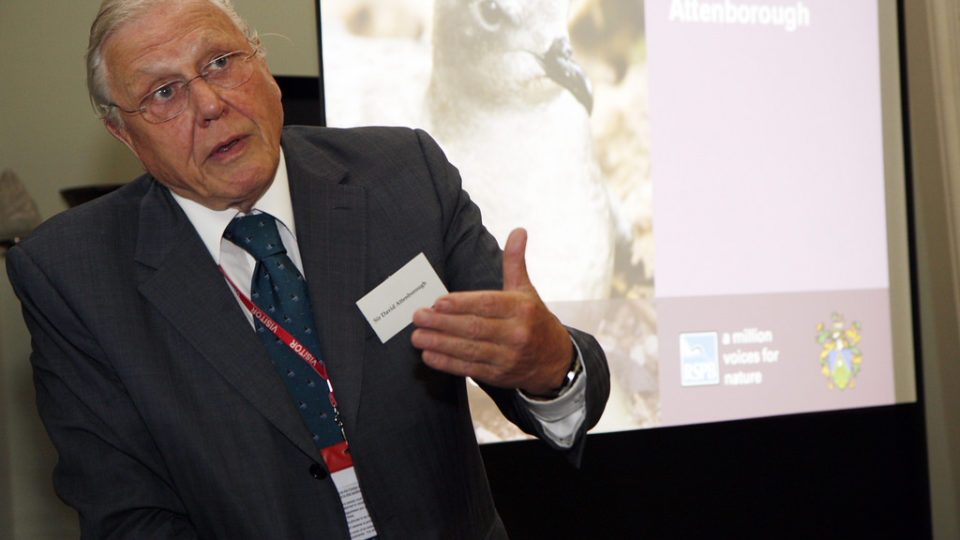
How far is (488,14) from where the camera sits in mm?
3223

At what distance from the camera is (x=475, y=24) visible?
3.21 meters

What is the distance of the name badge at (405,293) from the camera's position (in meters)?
1.52

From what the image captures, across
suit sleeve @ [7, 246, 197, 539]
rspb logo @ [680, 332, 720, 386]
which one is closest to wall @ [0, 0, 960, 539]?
suit sleeve @ [7, 246, 197, 539]

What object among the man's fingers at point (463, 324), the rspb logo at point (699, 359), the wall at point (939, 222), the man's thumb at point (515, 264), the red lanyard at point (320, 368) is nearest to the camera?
the man's fingers at point (463, 324)

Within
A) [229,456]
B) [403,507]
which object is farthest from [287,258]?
[403,507]

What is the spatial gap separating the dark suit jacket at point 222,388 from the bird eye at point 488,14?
1.77m

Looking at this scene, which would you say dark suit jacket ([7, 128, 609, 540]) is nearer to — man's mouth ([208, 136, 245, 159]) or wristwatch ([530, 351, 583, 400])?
wristwatch ([530, 351, 583, 400])

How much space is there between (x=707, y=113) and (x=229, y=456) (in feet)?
8.93

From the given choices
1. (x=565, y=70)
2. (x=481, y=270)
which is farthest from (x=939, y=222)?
(x=481, y=270)

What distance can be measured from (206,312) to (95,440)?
290mm

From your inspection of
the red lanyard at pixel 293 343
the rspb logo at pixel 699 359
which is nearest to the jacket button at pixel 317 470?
the red lanyard at pixel 293 343

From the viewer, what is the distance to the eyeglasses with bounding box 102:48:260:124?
5.13ft

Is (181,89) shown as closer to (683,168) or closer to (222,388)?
(222,388)

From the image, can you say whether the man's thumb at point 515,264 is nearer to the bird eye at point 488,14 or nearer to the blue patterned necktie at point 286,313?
the blue patterned necktie at point 286,313
